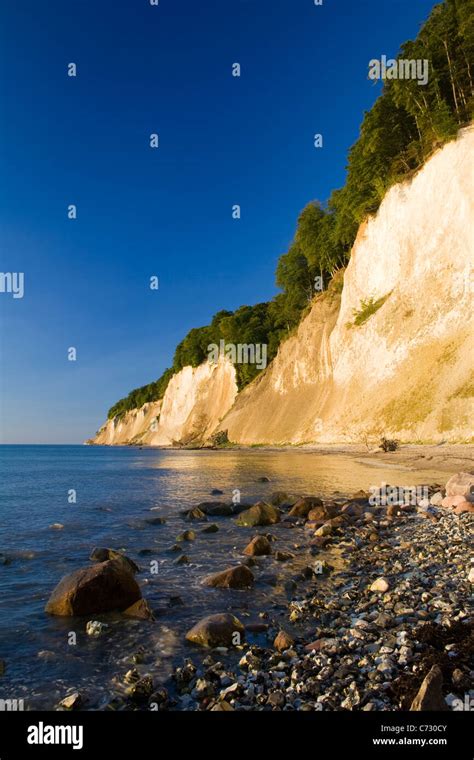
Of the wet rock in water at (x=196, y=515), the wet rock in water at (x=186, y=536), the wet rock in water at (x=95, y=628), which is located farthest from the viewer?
the wet rock in water at (x=196, y=515)

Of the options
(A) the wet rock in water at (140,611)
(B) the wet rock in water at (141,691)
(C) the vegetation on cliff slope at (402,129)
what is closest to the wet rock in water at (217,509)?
(A) the wet rock in water at (140,611)

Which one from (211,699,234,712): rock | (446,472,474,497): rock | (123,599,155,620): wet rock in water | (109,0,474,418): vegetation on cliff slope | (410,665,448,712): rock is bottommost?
(123,599,155,620): wet rock in water

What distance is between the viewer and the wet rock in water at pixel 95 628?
6480 millimetres

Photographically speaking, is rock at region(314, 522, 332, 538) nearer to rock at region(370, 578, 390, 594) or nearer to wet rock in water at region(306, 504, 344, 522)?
wet rock in water at region(306, 504, 344, 522)

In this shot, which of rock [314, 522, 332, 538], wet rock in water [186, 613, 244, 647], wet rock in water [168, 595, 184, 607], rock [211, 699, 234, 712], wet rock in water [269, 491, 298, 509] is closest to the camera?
rock [211, 699, 234, 712]

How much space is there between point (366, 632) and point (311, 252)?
220ft

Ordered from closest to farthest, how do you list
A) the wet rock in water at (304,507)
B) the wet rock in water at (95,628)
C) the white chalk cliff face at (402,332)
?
the wet rock in water at (95,628)
the wet rock in water at (304,507)
the white chalk cliff face at (402,332)

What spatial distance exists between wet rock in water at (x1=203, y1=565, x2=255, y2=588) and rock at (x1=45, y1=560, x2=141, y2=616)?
5.23 feet

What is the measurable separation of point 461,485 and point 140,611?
12.2 meters

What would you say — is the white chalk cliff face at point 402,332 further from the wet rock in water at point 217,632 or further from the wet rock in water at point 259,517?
the wet rock in water at point 217,632

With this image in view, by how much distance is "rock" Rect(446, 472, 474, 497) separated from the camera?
14164 millimetres

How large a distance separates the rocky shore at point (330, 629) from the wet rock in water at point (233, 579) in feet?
0.07

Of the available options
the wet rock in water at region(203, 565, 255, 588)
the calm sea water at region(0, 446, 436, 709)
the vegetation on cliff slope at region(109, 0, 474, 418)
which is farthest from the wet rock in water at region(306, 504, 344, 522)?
the vegetation on cliff slope at region(109, 0, 474, 418)

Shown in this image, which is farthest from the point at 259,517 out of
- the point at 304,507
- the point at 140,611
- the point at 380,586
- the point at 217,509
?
the point at 140,611
